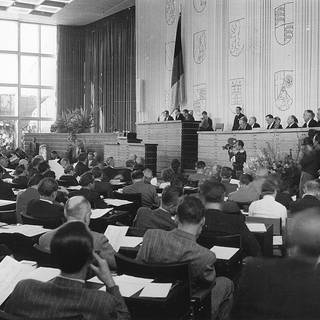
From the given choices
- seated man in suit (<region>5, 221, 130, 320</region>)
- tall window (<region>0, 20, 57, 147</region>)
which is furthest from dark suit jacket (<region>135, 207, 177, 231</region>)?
tall window (<region>0, 20, 57, 147</region>)

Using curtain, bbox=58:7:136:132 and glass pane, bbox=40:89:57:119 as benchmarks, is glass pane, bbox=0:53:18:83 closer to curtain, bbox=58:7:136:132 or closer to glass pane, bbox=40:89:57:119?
glass pane, bbox=40:89:57:119

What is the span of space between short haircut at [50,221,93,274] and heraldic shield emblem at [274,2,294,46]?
12095mm

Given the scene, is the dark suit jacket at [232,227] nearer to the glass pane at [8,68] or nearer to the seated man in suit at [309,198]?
the seated man in suit at [309,198]

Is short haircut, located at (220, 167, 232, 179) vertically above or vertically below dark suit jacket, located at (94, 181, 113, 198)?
above

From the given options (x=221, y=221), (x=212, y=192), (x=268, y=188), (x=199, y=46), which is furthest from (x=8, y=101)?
(x=221, y=221)

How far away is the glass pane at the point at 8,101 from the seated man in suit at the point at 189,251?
21.6 meters

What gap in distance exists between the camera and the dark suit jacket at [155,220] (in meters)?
4.66

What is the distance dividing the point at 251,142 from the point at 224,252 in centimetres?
855

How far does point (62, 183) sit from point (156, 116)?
11.2 metres

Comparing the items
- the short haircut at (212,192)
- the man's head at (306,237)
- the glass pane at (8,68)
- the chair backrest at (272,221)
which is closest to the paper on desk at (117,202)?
the chair backrest at (272,221)

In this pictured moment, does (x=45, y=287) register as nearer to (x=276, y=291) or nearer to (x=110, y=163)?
(x=276, y=291)

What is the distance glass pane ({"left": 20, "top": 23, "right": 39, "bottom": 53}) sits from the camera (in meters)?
23.9

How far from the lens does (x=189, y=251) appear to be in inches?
131

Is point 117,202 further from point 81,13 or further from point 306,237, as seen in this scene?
point 81,13
